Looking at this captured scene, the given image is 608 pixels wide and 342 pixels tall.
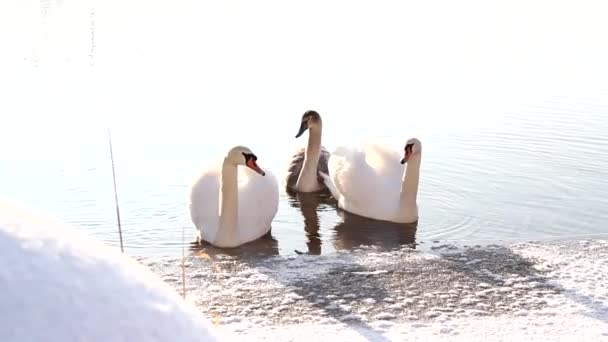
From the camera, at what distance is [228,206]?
707 cm

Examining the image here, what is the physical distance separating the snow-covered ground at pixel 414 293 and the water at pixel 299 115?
0.88 meters

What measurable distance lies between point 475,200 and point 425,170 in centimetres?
110

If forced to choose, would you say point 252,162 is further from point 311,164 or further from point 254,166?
point 311,164

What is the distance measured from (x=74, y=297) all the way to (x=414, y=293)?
4.73m

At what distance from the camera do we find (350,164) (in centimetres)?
830

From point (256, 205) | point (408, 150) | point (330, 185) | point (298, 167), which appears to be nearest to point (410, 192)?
point (408, 150)

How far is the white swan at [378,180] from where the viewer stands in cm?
775

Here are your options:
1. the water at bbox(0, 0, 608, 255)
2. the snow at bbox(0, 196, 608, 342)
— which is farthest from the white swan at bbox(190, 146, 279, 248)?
the snow at bbox(0, 196, 608, 342)

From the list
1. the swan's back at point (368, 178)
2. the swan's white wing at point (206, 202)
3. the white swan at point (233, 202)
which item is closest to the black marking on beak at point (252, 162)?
the white swan at point (233, 202)

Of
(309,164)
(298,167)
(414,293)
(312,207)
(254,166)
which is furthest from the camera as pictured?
(298,167)

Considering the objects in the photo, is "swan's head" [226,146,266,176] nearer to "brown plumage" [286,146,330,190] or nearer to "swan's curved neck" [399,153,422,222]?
"swan's curved neck" [399,153,422,222]

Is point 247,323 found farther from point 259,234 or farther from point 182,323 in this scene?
point 182,323

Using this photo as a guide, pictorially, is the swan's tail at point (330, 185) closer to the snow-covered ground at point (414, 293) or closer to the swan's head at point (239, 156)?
the swan's head at point (239, 156)

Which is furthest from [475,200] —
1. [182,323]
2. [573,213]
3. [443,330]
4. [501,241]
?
[182,323]
